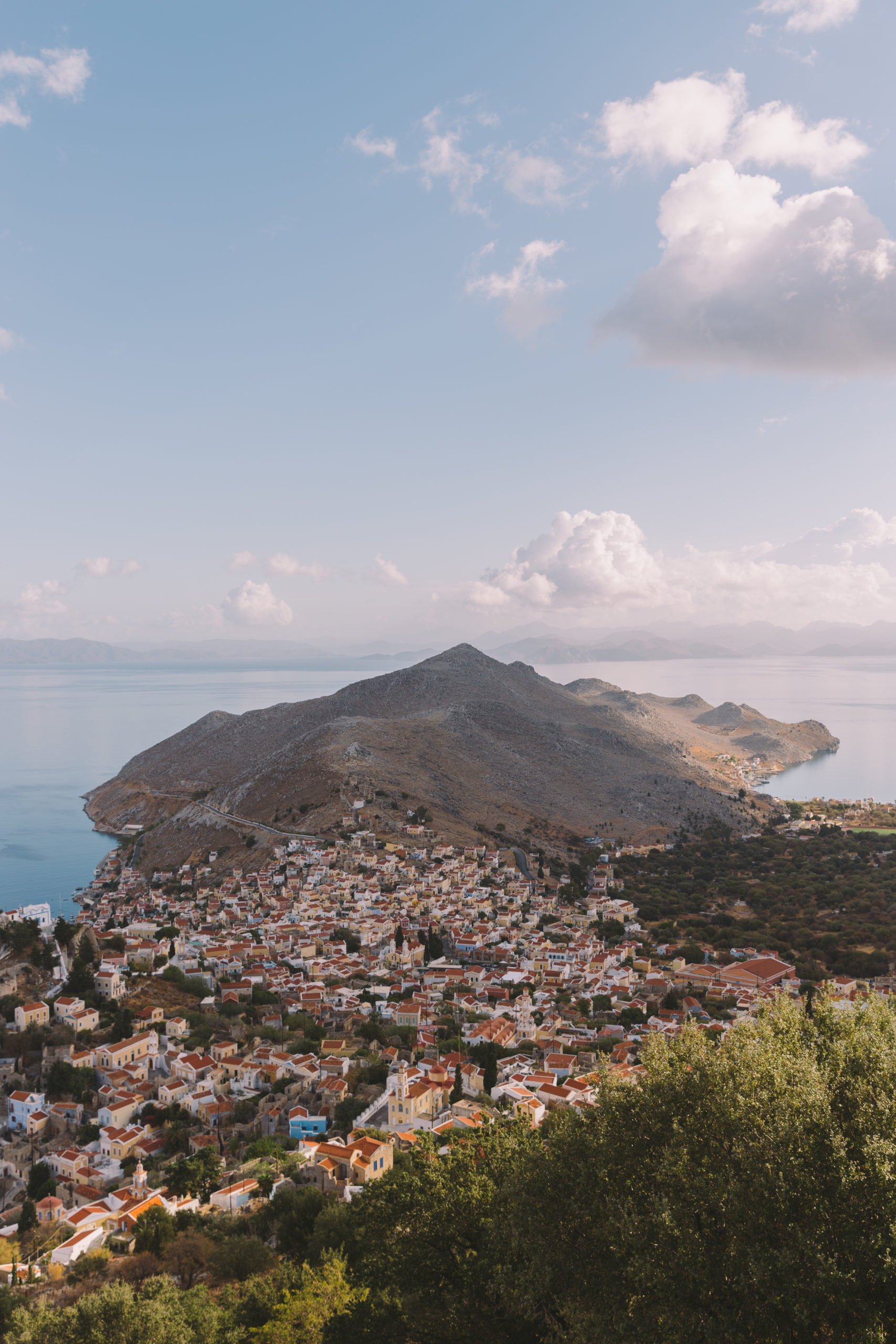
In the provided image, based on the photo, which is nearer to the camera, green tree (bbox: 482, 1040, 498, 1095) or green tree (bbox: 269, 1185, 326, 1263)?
green tree (bbox: 269, 1185, 326, 1263)

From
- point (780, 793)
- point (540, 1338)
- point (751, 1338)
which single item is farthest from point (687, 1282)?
point (780, 793)

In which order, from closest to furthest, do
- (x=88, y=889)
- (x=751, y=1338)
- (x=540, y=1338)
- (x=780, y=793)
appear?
(x=751, y=1338), (x=540, y=1338), (x=88, y=889), (x=780, y=793)

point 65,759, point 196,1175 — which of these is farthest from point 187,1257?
point 65,759

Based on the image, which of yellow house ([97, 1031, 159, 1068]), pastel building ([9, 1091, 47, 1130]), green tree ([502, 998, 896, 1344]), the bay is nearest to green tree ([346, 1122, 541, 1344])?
green tree ([502, 998, 896, 1344])

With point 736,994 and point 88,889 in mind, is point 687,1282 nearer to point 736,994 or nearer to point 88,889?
point 736,994

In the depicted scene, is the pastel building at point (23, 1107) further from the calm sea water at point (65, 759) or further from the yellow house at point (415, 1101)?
the calm sea water at point (65, 759)

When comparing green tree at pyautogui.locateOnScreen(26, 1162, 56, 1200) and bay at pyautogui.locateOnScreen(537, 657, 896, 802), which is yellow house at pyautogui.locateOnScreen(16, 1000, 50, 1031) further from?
bay at pyautogui.locateOnScreen(537, 657, 896, 802)
